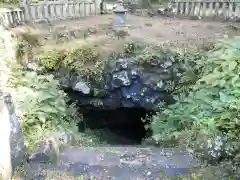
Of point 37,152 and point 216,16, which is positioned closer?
point 37,152

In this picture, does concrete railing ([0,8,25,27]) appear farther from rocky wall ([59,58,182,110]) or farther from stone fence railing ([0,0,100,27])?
rocky wall ([59,58,182,110])

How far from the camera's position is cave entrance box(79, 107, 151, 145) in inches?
477

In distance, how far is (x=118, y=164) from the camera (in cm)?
598

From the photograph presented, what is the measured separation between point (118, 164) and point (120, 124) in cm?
714

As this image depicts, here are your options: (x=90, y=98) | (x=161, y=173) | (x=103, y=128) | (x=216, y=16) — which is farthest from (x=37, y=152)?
(x=216, y=16)

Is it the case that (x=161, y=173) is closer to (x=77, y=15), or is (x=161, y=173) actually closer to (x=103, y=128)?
(x=103, y=128)

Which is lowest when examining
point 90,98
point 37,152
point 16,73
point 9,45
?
point 90,98

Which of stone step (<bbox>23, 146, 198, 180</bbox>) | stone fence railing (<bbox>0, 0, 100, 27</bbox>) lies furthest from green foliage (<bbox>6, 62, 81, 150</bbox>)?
stone fence railing (<bbox>0, 0, 100, 27</bbox>)

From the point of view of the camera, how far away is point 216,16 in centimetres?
1362

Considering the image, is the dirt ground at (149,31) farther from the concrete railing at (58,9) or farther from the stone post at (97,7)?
the stone post at (97,7)

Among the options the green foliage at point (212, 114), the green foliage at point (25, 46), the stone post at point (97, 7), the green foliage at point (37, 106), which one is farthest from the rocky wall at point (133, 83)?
the stone post at point (97, 7)

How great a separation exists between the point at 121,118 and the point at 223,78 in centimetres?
569

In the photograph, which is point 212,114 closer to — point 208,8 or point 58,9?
point 208,8

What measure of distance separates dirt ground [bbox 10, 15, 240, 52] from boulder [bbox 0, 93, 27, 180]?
5547 millimetres
